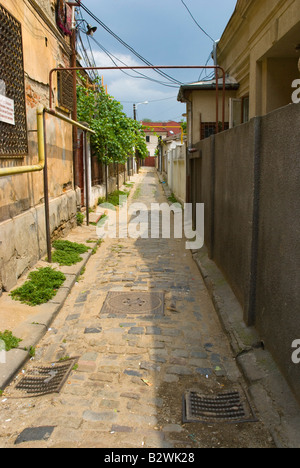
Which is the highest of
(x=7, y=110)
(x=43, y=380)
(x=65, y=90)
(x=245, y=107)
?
(x=65, y=90)

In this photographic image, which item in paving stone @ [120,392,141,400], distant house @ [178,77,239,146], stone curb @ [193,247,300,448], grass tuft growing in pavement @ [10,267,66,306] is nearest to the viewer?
stone curb @ [193,247,300,448]

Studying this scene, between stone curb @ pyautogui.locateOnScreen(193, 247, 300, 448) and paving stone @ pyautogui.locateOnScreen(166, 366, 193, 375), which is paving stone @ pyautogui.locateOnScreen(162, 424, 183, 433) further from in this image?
paving stone @ pyautogui.locateOnScreen(166, 366, 193, 375)

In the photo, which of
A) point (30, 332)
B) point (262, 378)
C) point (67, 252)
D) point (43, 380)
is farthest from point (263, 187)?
point (67, 252)

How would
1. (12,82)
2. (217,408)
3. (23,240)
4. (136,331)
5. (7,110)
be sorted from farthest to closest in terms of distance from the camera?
(23,240), (12,82), (7,110), (136,331), (217,408)

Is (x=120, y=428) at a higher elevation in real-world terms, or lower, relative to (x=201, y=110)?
lower

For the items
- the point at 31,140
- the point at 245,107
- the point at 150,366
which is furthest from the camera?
the point at 245,107

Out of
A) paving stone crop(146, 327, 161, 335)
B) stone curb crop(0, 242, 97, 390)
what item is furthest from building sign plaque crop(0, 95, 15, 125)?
paving stone crop(146, 327, 161, 335)

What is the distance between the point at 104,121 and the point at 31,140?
715 cm

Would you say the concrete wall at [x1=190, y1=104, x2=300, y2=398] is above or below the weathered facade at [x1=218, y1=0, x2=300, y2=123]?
below

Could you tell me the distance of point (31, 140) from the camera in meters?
6.40

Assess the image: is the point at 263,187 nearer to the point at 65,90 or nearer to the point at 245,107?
the point at 65,90

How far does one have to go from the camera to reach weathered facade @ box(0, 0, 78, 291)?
5250 millimetres

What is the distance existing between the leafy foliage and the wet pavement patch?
11.3 m
